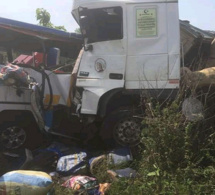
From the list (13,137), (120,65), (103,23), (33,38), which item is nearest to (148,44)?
(120,65)

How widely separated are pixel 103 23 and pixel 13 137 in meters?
2.52

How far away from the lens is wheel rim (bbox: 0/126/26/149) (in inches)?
235

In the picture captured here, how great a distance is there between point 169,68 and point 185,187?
2.41 meters

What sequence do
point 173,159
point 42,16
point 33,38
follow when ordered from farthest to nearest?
1. point 42,16
2. point 33,38
3. point 173,159

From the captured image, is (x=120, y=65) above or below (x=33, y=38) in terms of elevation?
below

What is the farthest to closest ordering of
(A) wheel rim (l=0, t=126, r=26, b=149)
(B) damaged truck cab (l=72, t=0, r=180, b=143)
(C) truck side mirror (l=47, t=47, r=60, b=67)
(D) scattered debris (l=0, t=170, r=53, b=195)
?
(C) truck side mirror (l=47, t=47, r=60, b=67) < (A) wheel rim (l=0, t=126, r=26, b=149) < (B) damaged truck cab (l=72, t=0, r=180, b=143) < (D) scattered debris (l=0, t=170, r=53, b=195)

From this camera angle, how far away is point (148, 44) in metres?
Answer: 5.88

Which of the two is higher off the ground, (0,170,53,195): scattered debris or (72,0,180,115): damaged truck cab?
(72,0,180,115): damaged truck cab

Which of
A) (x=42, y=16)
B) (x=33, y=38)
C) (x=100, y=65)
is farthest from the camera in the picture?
(x=42, y=16)

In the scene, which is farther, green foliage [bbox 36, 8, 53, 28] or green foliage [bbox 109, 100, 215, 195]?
green foliage [bbox 36, 8, 53, 28]

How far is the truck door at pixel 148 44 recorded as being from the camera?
5.84m

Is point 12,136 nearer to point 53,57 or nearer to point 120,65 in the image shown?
point 53,57

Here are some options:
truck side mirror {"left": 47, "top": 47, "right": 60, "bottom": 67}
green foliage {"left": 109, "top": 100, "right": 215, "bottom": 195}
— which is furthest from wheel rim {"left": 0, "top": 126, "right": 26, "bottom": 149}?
green foliage {"left": 109, "top": 100, "right": 215, "bottom": 195}

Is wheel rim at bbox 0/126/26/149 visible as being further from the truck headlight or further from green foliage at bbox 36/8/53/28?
green foliage at bbox 36/8/53/28
